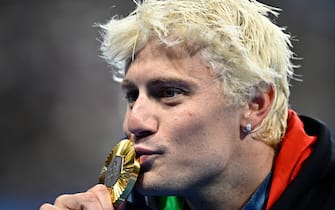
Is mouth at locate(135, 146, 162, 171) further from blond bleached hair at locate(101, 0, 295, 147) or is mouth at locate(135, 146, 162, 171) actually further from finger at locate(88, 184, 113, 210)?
blond bleached hair at locate(101, 0, 295, 147)

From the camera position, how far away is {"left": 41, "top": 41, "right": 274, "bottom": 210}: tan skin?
1.22 meters

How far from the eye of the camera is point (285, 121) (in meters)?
1.44

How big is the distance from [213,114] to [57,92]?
1419mm

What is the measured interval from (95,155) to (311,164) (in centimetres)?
144

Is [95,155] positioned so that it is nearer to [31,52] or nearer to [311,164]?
[31,52]

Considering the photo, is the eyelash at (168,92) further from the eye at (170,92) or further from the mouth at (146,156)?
the mouth at (146,156)

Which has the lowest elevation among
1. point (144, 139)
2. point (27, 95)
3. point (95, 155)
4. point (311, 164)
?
point (95, 155)

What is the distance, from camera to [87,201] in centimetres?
120

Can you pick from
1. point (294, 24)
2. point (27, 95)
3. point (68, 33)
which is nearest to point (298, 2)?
point (294, 24)

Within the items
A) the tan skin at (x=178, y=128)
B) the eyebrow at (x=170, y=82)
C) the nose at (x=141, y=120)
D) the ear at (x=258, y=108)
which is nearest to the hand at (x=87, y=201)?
the tan skin at (x=178, y=128)

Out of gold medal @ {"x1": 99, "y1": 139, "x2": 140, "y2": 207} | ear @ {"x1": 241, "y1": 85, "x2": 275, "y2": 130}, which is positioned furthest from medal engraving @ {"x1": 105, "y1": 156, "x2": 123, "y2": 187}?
ear @ {"x1": 241, "y1": 85, "x2": 275, "y2": 130}

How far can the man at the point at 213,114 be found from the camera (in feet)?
4.05

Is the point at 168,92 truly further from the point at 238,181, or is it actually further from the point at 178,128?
the point at 238,181

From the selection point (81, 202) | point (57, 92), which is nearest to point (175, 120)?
point (81, 202)
